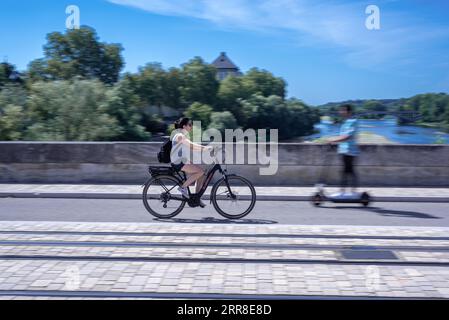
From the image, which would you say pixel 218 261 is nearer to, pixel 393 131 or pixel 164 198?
pixel 164 198

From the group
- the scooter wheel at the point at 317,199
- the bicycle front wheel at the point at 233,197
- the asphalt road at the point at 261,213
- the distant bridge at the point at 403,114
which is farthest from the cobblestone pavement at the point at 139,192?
the bicycle front wheel at the point at 233,197

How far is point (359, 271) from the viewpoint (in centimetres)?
496

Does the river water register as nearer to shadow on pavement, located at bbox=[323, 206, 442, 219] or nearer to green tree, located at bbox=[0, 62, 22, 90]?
shadow on pavement, located at bbox=[323, 206, 442, 219]

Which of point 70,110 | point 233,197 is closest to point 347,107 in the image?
point 233,197

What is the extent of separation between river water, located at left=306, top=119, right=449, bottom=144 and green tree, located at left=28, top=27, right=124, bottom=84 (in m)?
67.2

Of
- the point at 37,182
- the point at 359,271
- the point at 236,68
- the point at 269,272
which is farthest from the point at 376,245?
the point at 236,68

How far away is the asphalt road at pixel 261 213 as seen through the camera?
302 inches

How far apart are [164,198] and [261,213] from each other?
1725mm

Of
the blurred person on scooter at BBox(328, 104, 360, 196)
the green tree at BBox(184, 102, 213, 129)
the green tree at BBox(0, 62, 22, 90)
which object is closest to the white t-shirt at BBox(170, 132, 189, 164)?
the blurred person on scooter at BBox(328, 104, 360, 196)

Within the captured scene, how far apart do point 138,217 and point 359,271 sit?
13.5 feet

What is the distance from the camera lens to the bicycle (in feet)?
25.6

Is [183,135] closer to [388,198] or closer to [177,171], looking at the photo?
[177,171]
